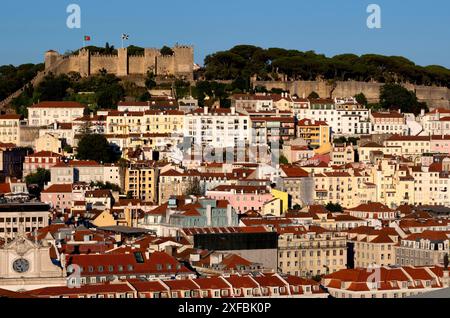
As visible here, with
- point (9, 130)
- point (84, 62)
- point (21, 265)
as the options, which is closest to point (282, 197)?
point (9, 130)

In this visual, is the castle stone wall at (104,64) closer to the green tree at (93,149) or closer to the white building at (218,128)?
the white building at (218,128)

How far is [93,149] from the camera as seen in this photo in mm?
43938

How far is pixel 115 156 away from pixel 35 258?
24.8 metres

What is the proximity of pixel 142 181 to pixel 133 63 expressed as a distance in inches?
567

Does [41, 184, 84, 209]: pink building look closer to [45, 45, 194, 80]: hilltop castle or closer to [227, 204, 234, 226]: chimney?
[227, 204, 234, 226]: chimney

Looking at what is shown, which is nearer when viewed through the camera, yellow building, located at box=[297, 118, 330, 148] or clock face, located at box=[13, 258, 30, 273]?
clock face, located at box=[13, 258, 30, 273]

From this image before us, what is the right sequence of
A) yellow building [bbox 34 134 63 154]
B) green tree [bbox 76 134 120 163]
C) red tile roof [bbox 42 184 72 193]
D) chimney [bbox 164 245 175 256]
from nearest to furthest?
chimney [bbox 164 245 175 256], red tile roof [bbox 42 184 72 193], green tree [bbox 76 134 120 163], yellow building [bbox 34 134 63 154]

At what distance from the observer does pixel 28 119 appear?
5022cm

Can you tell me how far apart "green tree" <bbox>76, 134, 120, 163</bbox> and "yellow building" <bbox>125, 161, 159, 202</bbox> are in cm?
232

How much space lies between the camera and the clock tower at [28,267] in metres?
20.2

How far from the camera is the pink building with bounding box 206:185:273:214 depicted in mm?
37938

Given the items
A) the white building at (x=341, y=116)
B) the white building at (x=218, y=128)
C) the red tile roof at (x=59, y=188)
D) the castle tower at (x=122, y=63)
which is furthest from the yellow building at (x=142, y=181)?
the castle tower at (x=122, y=63)

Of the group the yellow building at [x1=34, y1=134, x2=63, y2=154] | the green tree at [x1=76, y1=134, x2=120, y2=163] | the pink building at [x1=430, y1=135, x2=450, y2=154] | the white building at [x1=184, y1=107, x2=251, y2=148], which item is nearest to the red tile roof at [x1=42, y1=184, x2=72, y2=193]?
the green tree at [x1=76, y1=134, x2=120, y2=163]
